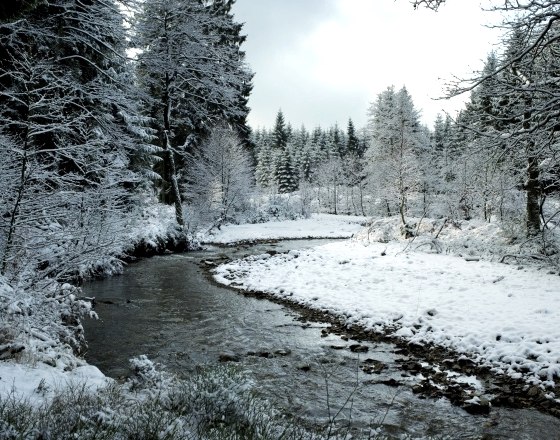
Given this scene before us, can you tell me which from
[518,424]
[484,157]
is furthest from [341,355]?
[484,157]

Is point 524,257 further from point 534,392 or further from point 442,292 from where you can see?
point 534,392

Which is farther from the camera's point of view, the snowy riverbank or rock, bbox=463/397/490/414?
rock, bbox=463/397/490/414

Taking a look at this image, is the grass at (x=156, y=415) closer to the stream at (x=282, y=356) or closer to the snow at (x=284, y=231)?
the stream at (x=282, y=356)

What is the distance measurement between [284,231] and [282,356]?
2674 centimetres

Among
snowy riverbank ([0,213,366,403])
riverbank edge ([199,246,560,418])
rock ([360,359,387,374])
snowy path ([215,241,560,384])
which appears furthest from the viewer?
snowy path ([215,241,560,384])

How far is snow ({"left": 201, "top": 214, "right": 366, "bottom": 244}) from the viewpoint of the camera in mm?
28656

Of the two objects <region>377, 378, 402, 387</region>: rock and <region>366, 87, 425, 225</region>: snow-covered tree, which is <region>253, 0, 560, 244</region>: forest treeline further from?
<region>377, 378, 402, 387</region>: rock

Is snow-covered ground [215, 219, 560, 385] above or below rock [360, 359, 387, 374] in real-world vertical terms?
above

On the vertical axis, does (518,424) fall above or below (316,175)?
below

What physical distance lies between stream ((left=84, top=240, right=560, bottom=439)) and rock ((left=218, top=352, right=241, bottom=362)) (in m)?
0.02

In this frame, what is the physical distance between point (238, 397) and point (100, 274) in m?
12.0

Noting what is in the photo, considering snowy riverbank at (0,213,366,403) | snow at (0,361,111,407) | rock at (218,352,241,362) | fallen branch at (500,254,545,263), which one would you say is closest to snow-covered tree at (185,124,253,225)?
fallen branch at (500,254,545,263)

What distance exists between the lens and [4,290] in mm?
4660

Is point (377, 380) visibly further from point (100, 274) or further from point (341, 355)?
point (100, 274)
